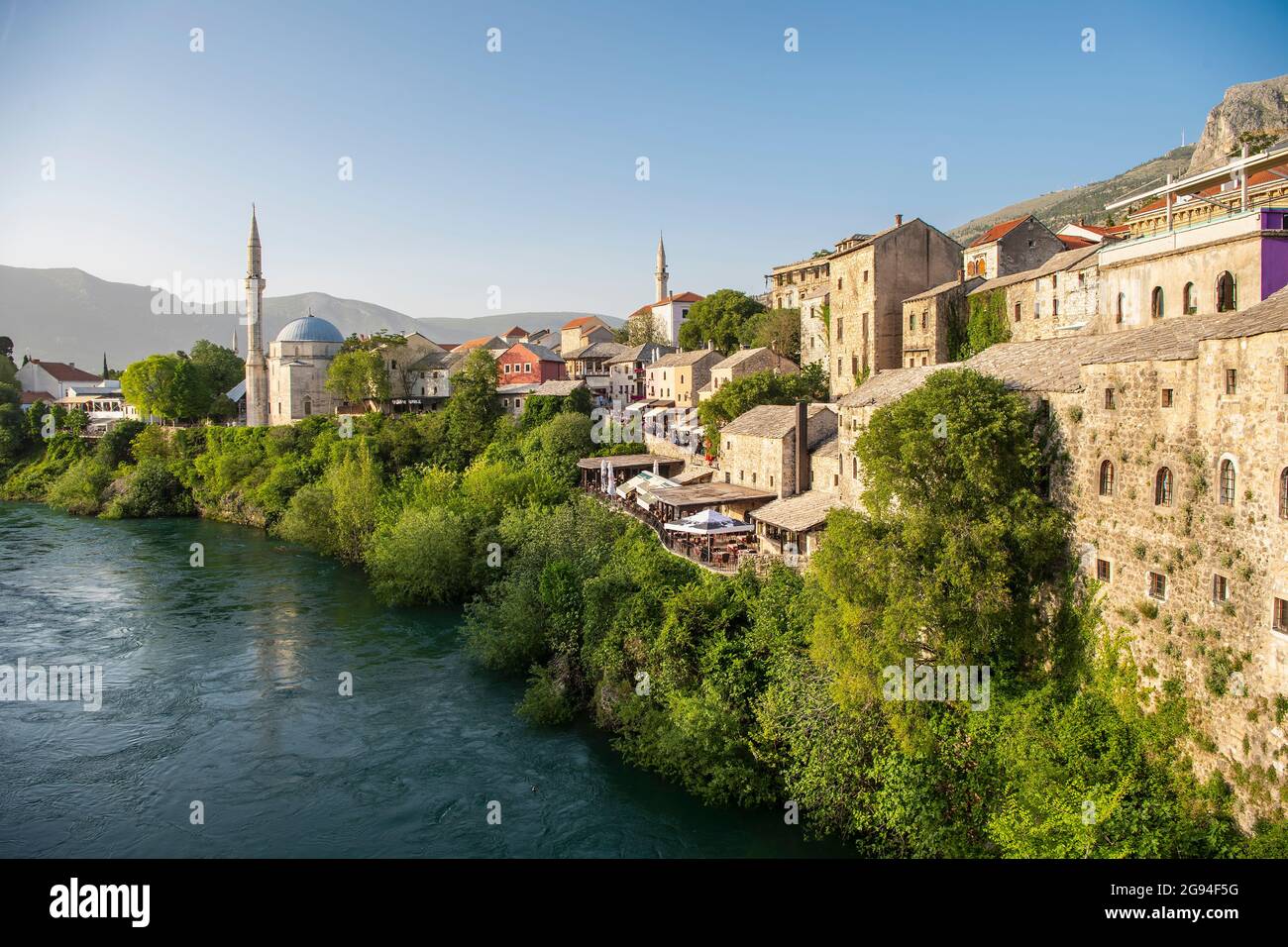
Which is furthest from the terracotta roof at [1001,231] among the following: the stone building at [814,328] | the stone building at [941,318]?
the stone building at [814,328]

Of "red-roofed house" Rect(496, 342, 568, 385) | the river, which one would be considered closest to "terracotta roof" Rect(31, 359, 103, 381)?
"red-roofed house" Rect(496, 342, 568, 385)

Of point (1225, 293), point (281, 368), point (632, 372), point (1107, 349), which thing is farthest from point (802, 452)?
point (281, 368)

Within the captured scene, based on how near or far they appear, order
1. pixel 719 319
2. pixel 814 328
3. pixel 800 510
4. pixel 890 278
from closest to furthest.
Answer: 1. pixel 800 510
2. pixel 890 278
3. pixel 814 328
4. pixel 719 319

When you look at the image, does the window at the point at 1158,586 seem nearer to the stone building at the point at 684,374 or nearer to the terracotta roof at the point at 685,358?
the stone building at the point at 684,374

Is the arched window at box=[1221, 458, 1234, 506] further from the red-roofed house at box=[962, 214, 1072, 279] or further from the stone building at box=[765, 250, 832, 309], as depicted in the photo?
the stone building at box=[765, 250, 832, 309]

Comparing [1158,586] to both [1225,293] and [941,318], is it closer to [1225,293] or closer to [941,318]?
[1225,293]

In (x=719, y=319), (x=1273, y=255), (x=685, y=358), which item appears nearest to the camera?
(x=1273, y=255)

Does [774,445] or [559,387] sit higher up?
[559,387]

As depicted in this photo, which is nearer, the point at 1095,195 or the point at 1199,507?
the point at 1199,507
